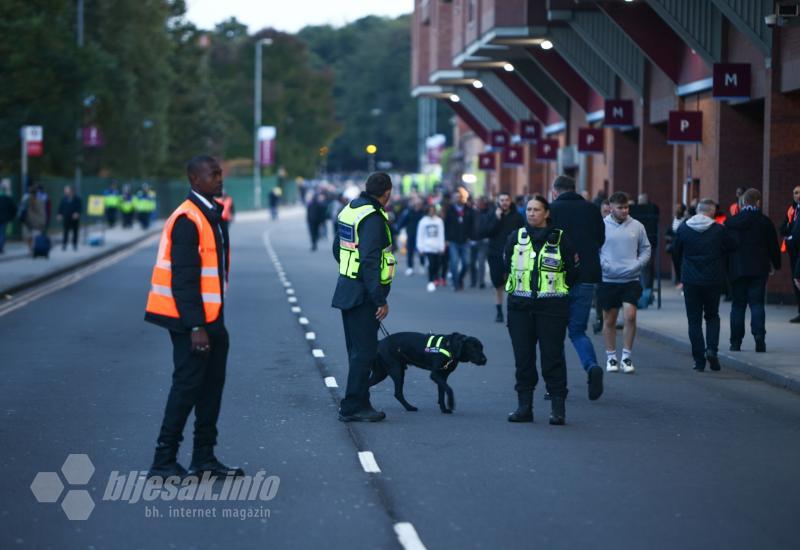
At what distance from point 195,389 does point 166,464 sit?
478mm

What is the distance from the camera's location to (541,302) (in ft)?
39.7

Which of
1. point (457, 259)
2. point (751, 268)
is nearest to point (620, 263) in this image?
point (751, 268)

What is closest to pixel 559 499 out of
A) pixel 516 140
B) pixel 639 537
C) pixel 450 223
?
pixel 639 537

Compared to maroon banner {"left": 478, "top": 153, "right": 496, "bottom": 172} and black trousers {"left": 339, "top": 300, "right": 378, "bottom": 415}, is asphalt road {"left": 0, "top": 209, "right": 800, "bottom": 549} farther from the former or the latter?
maroon banner {"left": 478, "top": 153, "right": 496, "bottom": 172}

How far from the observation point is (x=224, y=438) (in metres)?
11.3

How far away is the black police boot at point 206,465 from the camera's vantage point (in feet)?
31.1

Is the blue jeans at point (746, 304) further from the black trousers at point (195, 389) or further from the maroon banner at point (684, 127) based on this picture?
the maroon banner at point (684, 127)

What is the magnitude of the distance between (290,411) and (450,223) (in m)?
17.7

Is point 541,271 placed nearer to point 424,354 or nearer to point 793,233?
point 424,354

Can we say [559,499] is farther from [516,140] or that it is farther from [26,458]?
[516,140]

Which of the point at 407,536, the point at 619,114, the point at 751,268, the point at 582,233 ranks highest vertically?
the point at 619,114

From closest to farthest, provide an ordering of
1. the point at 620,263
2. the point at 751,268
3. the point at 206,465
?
the point at 206,465
the point at 620,263
the point at 751,268

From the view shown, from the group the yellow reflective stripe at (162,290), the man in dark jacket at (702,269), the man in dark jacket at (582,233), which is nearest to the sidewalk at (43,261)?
the man in dark jacket at (702,269)

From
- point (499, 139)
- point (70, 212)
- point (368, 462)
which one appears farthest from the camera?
point (499, 139)
